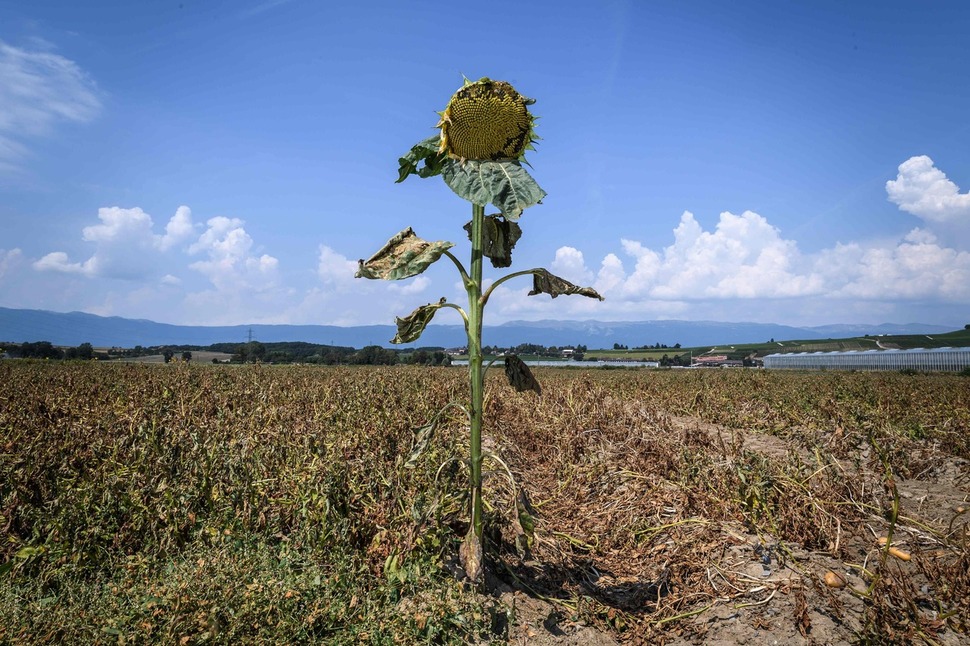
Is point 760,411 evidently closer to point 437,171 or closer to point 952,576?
point 952,576

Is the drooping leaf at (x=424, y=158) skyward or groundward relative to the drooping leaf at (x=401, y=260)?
skyward

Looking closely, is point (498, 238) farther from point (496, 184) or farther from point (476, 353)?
point (476, 353)

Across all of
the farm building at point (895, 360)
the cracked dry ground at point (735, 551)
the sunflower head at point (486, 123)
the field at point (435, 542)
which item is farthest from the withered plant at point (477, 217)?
the farm building at point (895, 360)

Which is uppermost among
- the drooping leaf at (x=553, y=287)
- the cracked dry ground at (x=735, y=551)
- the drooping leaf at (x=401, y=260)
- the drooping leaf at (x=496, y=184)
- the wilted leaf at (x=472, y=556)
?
the drooping leaf at (x=496, y=184)

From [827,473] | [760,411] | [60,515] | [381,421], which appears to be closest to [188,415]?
[381,421]

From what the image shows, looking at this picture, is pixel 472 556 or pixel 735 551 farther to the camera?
pixel 735 551

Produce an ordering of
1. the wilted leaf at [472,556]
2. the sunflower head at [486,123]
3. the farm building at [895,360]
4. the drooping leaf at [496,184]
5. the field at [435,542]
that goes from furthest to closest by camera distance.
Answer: the farm building at [895,360] < the wilted leaf at [472,556] < the field at [435,542] < the sunflower head at [486,123] < the drooping leaf at [496,184]

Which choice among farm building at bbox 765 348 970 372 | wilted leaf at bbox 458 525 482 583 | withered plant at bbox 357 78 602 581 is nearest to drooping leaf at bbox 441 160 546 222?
withered plant at bbox 357 78 602 581

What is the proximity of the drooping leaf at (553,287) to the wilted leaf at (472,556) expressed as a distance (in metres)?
1.52

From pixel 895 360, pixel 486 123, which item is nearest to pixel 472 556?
pixel 486 123

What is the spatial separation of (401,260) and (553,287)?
896mm

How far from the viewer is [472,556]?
10.0ft

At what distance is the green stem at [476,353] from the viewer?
309cm

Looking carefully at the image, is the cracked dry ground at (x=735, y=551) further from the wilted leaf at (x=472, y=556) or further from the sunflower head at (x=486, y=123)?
the sunflower head at (x=486, y=123)
